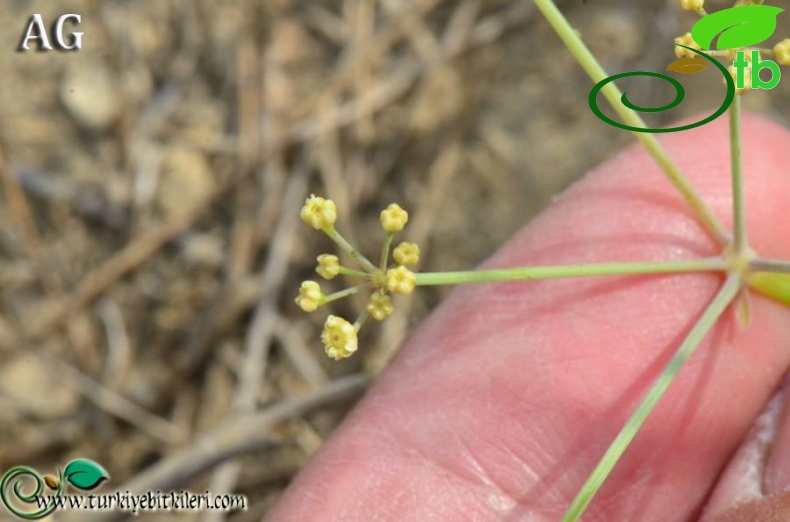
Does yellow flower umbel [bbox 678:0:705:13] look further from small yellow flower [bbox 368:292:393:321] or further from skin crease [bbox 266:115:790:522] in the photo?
small yellow flower [bbox 368:292:393:321]

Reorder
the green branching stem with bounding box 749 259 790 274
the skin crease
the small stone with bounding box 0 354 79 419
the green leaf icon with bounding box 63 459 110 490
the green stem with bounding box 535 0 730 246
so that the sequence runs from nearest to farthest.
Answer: the green stem with bounding box 535 0 730 246 → the green branching stem with bounding box 749 259 790 274 → the skin crease → the green leaf icon with bounding box 63 459 110 490 → the small stone with bounding box 0 354 79 419

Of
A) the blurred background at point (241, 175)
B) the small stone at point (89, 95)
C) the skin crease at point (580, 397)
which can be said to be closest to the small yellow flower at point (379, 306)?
the skin crease at point (580, 397)

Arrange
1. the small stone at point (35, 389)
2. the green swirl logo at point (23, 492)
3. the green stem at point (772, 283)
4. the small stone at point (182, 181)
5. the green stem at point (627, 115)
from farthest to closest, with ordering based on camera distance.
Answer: the small stone at point (182, 181), the small stone at point (35, 389), the green swirl logo at point (23, 492), the green stem at point (772, 283), the green stem at point (627, 115)

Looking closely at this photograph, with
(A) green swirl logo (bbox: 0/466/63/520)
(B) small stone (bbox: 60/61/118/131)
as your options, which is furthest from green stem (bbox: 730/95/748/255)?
(B) small stone (bbox: 60/61/118/131)

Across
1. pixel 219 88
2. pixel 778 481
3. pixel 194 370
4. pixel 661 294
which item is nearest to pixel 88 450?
pixel 194 370

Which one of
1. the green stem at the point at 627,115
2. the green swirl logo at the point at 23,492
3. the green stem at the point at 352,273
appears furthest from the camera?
the green swirl logo at the point at 23,492

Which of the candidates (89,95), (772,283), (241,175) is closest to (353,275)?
(772,283)

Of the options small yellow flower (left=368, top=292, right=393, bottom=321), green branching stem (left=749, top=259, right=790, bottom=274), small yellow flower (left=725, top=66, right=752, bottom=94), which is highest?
small yellow flower (left=725, top=66, right=752, bottom=94)

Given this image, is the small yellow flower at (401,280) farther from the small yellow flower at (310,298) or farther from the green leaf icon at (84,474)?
the green leaf icon at (84,474)
